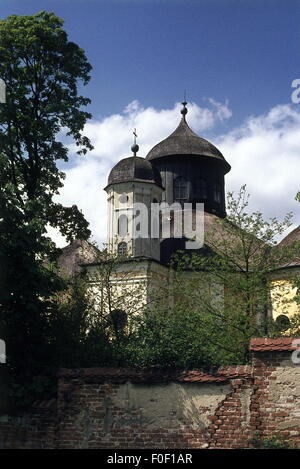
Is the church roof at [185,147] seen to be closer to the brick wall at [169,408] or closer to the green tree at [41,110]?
the green tree at [41,110]

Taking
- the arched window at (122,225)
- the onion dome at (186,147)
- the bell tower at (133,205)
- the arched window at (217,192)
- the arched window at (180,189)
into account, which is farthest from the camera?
the arched window at (217,192)

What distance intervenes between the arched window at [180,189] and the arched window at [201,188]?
2.38 ft

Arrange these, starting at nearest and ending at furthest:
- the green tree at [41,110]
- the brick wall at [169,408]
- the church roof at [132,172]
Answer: the brick wall at [169,408] < the green tree at [41,110] < the church roof at [132,172]

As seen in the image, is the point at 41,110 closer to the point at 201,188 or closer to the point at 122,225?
the point at 122,225

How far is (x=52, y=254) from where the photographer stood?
1938cm

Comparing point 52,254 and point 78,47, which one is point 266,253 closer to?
point 52,254

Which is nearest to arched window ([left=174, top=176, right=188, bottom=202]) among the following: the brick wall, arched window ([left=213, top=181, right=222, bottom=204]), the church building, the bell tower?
the church building

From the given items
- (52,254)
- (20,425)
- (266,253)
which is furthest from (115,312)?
(20,425)

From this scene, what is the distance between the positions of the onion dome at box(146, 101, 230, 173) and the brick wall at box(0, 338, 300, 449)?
1024 inches

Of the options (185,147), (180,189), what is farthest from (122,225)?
(185,147)

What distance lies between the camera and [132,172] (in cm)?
2873

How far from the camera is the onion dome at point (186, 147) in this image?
36344mm

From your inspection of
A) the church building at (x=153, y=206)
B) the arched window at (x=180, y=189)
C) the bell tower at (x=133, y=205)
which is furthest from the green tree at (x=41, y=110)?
the arched window at (x=180, y=189)
